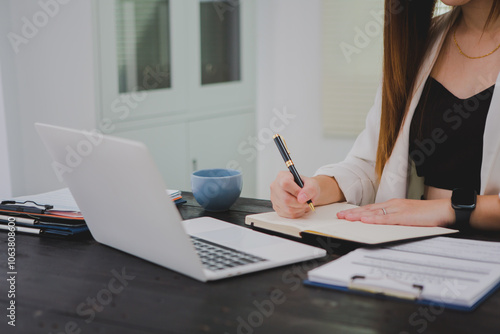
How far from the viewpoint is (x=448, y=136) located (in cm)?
166

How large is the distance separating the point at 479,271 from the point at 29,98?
275 cm

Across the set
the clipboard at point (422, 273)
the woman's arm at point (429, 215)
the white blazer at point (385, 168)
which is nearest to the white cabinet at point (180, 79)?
the white blazer at point (385, 168)

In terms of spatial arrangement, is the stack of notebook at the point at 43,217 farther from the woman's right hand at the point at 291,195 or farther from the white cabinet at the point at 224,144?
the white cabinet at the point at 224,144

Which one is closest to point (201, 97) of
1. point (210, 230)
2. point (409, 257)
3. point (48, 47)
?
point (48, 47)

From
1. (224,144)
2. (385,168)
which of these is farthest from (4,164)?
(385,168)

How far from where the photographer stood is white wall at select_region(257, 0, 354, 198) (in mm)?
3865

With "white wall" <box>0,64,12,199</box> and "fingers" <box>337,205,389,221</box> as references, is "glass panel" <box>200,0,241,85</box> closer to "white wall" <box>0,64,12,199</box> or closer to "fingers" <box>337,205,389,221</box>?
"white wall" <box>0,64,12,199</box>

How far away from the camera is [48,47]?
328 cm

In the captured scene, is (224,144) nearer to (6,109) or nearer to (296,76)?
(296,76)

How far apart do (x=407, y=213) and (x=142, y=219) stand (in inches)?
23.0

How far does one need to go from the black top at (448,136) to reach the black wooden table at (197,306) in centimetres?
65

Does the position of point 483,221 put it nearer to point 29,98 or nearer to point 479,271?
point 479,271

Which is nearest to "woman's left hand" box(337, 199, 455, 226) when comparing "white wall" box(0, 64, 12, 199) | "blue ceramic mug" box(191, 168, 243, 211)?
"blue ceramic mug" box(191, 168, 243, 211)

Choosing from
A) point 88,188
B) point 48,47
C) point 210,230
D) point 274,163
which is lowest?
point 274,163
